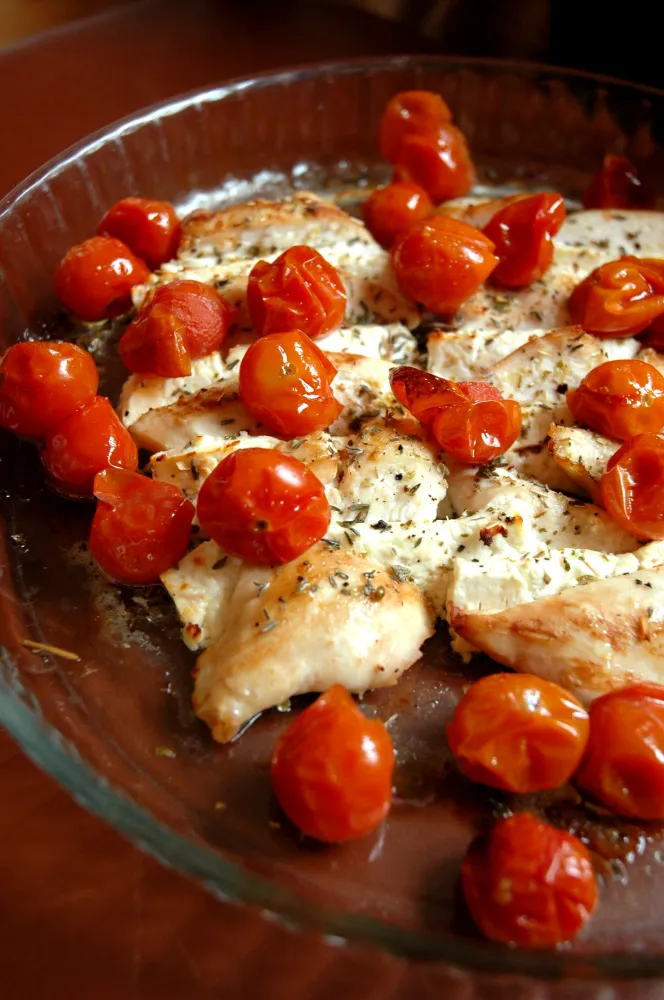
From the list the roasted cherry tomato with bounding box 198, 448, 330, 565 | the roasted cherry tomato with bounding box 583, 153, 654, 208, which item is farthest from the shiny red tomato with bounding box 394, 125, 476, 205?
the roasted cherry tomato with bounding box 198, 448, 330, 565

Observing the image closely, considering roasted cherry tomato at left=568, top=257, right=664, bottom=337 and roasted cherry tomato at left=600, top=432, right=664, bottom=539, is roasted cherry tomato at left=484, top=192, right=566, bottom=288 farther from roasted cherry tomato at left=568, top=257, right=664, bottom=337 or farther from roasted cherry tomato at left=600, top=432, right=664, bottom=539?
roasted cherry tomato at left=600, top=432, right=664, bottom=539

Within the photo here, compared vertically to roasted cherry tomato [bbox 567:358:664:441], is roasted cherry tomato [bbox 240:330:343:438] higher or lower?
higher

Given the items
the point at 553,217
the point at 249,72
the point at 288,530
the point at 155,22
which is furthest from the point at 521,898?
the point at 155,22

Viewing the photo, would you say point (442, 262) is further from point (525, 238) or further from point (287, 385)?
point (287, 385)

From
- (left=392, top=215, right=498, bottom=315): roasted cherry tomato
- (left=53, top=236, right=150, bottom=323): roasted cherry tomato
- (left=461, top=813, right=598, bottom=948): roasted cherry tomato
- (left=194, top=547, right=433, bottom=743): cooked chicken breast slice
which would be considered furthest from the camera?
(left=53, top=236, right=150, bottom=323): roasted cherry tomato

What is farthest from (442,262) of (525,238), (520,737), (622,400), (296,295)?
(520,737)

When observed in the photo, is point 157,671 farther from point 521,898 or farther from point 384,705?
point 521,898

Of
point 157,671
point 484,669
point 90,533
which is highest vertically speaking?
point 90,533

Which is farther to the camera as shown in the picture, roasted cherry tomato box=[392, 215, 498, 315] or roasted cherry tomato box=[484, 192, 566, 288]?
roasted cherry tomato box=[484, 192, 566, 288]
